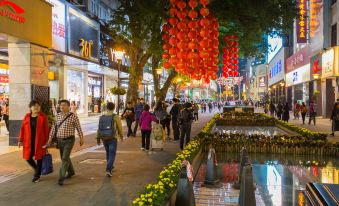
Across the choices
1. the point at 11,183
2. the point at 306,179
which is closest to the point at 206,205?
the point at 306,179

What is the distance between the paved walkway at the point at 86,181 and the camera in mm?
7578

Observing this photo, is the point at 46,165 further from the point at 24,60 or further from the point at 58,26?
the point at 58,26

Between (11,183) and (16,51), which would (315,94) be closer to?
(16,51)

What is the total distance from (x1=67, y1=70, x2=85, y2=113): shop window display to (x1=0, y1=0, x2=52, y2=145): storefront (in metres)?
16.1

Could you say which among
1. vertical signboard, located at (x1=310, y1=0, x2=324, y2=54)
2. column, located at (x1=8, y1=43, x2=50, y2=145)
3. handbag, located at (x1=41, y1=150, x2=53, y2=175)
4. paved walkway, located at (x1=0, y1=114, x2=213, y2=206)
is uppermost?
vertical signboard, located at (x1=310, y1=0, x2=324, y2=54)

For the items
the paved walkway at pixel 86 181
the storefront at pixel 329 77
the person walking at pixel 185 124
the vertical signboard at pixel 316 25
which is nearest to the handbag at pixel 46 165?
the paved walkway at pixel 86 181

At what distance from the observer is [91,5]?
35.7 meters

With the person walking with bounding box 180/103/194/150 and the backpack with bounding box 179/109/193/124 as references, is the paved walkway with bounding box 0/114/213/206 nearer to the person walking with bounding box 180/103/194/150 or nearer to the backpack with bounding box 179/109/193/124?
the person walking with bounding box 180/103/194/150

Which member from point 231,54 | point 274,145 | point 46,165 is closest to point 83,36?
point 231,54

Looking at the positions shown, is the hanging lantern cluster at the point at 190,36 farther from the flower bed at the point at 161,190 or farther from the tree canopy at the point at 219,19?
the flower bed at the point at 161,190

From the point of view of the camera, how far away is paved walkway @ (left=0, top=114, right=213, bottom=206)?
758cm

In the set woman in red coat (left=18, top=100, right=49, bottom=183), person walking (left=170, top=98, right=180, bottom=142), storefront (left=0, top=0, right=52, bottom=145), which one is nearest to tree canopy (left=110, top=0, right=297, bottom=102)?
person walking (left=170, top=98, right=180, bottom=142)

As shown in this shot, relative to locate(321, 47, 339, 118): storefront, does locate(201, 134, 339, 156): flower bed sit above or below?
below

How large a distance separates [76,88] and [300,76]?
24534 mm
